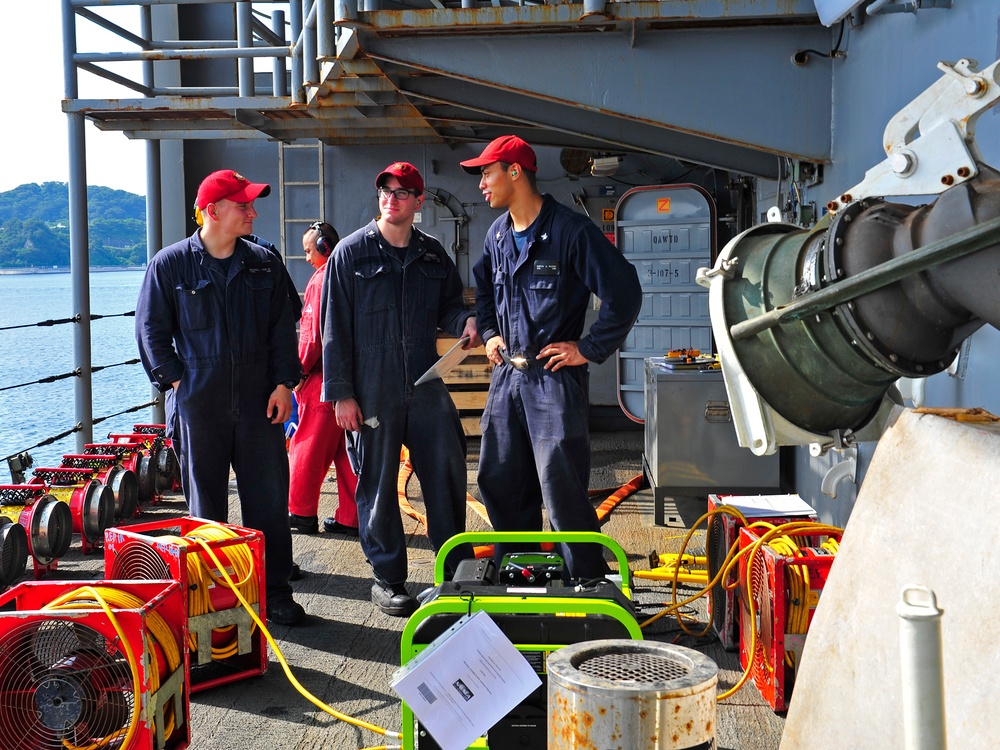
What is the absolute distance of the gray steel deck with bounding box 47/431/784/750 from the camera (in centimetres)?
376

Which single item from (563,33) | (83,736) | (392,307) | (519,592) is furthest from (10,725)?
(563,33)

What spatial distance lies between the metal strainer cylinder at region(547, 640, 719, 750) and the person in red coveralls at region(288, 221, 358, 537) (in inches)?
168

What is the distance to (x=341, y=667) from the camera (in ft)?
14.6

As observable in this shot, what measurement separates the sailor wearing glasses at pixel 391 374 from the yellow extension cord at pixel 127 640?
1.71 metres

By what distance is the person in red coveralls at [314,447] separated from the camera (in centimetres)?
648

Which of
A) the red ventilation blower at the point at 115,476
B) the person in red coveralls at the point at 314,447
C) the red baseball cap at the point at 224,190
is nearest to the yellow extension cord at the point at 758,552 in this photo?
the person in red coveralls at the point at 314,447

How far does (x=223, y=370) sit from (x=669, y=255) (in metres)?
6.25

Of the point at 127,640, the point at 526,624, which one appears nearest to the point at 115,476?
the point at 127,640

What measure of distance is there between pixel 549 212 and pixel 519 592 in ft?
7.24

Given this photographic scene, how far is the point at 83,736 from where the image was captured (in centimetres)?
328

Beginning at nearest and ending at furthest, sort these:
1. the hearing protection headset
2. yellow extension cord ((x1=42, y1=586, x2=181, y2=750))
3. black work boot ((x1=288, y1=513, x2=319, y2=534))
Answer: yellow extension cord ((x1=42, y1=586, x2=181, y2=750))
black work boot ((x1=288, y1=513, x2=319, y2=534))
the hearing protection headset

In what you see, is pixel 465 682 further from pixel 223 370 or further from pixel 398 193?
pixel 398 193

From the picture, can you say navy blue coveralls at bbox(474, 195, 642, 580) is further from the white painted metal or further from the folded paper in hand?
the white painted metal

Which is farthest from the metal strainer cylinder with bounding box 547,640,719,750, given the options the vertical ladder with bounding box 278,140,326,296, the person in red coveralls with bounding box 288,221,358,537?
the vertical ladder with bounding box 278,140,326,296
